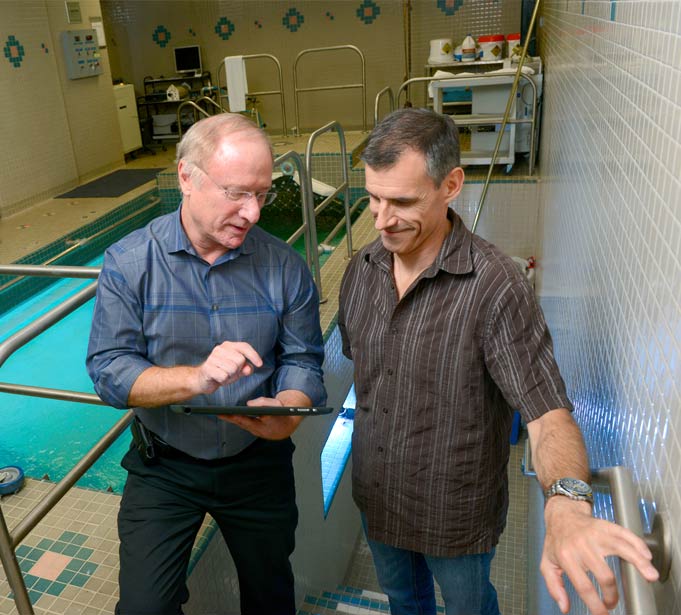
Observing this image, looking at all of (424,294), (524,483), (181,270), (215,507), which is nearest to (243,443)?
(215,507)

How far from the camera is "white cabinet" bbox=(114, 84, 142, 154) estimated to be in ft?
29.0

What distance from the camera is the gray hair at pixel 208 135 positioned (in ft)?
4.70

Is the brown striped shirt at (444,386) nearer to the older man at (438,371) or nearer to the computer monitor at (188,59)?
the older man at (438,371)

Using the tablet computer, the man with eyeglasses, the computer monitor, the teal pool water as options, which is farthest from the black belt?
the computer monitor

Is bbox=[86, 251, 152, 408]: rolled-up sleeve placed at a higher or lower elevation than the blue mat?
higher

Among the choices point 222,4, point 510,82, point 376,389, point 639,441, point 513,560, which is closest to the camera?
point 639,441

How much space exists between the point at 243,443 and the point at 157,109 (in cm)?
1019

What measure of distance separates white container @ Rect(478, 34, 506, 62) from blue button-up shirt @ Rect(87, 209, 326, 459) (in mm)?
7236

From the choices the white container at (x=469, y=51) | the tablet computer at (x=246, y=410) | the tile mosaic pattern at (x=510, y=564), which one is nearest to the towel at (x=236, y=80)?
the white container at (x=469, y=51)

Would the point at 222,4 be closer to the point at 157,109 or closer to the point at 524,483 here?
the point at 157,109

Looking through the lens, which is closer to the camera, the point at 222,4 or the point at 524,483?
the point at 524,483

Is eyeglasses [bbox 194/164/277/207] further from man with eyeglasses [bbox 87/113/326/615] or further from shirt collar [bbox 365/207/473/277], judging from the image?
shirt collar [bbox 365/207/473/277]

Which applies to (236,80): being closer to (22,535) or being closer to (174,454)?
(174,454)

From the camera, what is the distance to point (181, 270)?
1.53 m
